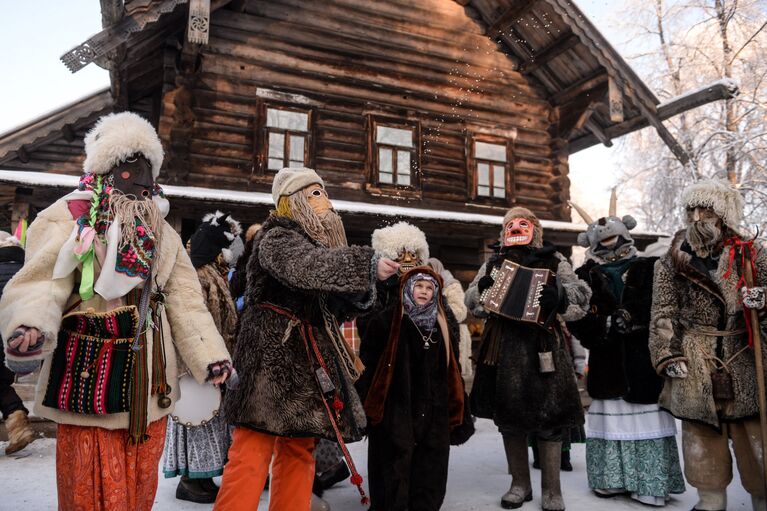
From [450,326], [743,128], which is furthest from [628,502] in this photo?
[743,128]

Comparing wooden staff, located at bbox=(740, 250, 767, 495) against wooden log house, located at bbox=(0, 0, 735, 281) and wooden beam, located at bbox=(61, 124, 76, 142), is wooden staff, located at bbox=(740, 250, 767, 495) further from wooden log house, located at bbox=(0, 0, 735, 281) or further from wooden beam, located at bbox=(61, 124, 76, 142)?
wooden beam, located at bbox=(61, 124, 76, 142)

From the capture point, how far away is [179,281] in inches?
98.8

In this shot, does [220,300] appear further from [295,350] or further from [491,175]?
[491,175]

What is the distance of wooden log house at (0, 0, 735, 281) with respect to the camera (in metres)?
8.28

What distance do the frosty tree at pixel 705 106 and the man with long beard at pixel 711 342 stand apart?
38.4 feet

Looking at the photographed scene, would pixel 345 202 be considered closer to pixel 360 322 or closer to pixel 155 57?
pixel 155 57

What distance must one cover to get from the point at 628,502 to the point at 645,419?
1.93 feet

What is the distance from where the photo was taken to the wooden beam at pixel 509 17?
969 cm


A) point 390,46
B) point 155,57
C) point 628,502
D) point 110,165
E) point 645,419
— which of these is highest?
point 390,46

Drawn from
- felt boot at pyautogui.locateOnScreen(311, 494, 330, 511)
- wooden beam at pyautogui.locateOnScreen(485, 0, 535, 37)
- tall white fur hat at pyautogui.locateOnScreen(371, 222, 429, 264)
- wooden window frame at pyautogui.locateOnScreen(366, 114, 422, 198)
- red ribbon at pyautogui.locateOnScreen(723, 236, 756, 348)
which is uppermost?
wooden beam at pyautogui.locateOnScreen(485, 0, 535, 37)

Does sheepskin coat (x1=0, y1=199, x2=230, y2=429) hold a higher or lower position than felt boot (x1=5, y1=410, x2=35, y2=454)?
higher

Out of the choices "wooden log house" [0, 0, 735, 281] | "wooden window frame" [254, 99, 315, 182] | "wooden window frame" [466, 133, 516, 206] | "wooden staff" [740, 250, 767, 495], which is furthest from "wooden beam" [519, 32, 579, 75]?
"wooden staff" [740, 250, 767, 495]

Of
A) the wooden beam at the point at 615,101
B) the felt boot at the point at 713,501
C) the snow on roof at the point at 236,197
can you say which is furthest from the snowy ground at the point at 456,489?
the wooden beam at the point at 615,101

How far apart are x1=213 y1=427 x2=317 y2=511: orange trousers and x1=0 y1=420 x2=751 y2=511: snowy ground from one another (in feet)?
4.07
